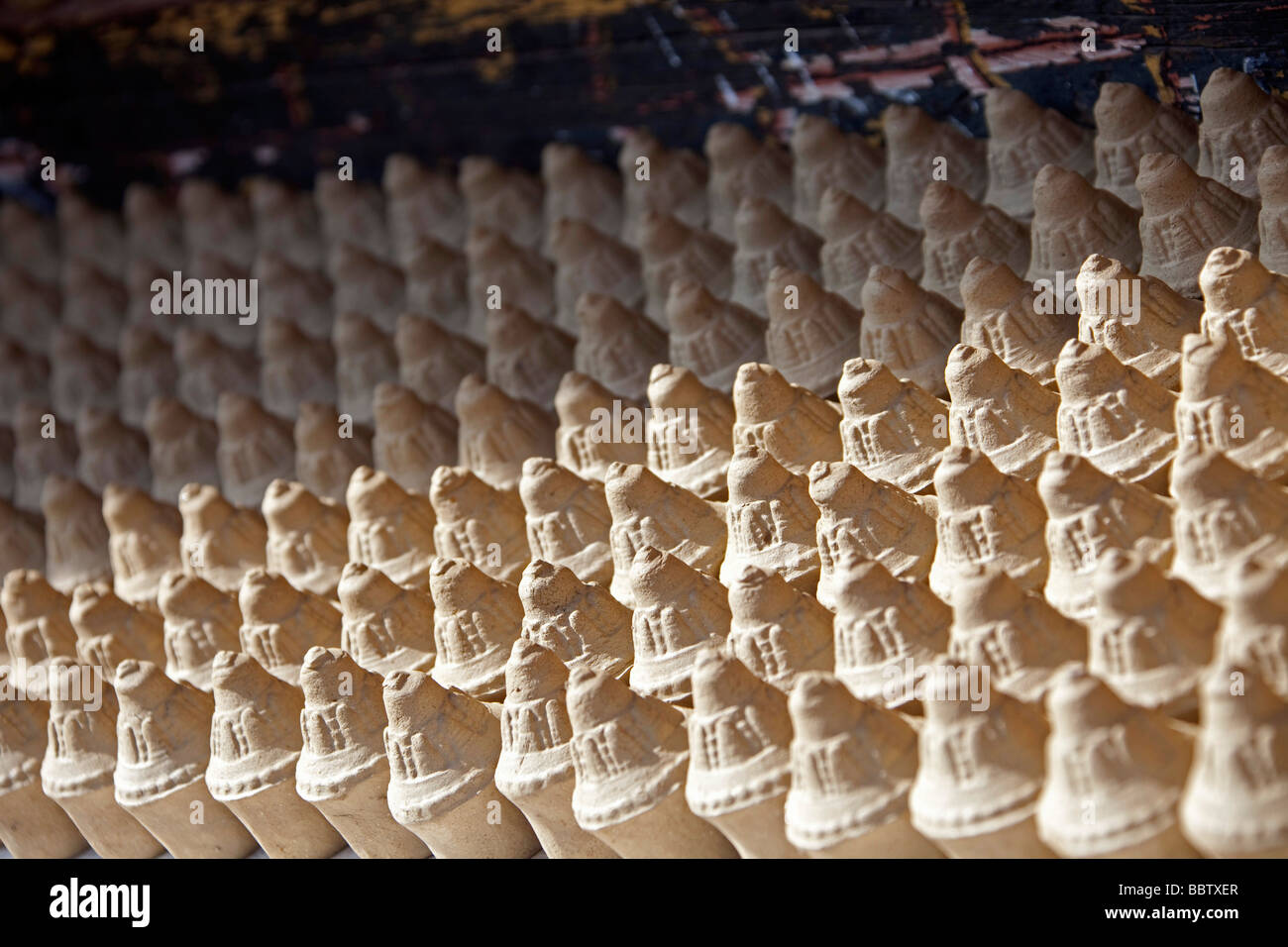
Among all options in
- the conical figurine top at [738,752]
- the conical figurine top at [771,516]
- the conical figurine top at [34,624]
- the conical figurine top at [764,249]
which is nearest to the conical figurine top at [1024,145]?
the conical figurine top at [764,249]

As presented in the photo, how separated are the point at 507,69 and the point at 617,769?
2.96 metres

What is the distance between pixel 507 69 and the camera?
504cm

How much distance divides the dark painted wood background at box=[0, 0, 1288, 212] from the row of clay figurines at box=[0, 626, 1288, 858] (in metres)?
2.02

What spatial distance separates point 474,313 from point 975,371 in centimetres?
199

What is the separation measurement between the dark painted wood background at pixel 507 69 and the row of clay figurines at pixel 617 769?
2.02 metres

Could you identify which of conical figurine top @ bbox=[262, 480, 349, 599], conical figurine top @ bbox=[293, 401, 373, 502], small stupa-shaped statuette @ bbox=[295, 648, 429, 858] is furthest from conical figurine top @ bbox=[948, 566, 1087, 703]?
conical figurine top @ bbox=[293, 401, 373, 502]

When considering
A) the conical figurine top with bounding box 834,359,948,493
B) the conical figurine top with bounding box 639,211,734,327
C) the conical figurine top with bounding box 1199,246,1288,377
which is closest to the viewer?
the conical figurine top with bounding box 1199,246,1288,377

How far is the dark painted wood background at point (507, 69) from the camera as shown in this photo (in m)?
3.90

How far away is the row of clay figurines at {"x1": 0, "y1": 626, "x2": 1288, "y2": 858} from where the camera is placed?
2205 millimetres

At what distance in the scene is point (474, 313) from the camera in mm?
4559

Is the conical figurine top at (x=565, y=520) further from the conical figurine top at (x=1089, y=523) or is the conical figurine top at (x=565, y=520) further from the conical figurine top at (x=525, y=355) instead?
the conical figurine top at (x=1089, y=523)

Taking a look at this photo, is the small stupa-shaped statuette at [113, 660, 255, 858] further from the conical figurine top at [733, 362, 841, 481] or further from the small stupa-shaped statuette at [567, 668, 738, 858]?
the conical figurine top at [733, 362, 841, 481]
